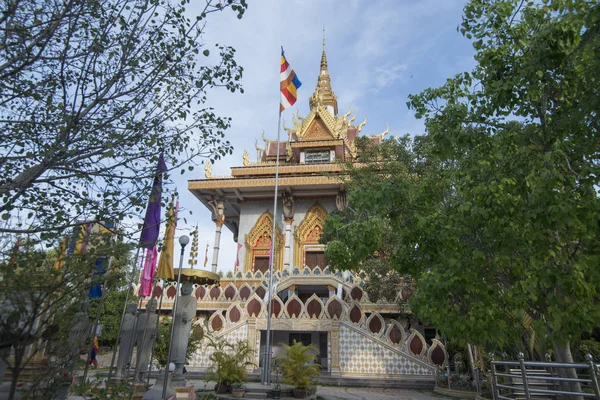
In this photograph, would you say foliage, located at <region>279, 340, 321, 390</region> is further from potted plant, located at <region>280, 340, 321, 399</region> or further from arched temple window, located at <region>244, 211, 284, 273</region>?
A: arched temple window, located at <region>244, 211, 284, 273</region>

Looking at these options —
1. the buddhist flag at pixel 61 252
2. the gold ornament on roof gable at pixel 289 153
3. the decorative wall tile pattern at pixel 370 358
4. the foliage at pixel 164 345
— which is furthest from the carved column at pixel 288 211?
the buddhist flag at pixel 61 252

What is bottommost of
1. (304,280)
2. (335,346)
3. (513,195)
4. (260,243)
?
(335,346)

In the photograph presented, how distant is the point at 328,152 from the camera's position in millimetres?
25000

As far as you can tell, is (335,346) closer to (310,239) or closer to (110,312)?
(310,239)

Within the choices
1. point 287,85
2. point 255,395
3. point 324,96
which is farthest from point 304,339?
point 324,96

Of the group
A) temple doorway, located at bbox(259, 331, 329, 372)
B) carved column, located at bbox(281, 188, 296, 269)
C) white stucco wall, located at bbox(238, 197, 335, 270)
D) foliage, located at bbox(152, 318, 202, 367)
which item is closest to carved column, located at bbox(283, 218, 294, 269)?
carved column, located at bbox(281, 188, 296, 269)

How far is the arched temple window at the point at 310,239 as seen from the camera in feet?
72.4

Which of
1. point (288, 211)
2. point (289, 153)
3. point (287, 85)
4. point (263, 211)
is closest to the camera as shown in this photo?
point (287, 85)

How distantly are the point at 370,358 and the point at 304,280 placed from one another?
6.56 m

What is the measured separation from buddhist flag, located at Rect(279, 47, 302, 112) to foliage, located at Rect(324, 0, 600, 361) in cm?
748

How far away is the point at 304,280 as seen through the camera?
17078 mm

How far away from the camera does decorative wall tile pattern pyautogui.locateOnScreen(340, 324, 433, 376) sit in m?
10.4

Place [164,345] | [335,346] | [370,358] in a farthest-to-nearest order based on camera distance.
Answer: [335,346] → [370,358] → [164,345]

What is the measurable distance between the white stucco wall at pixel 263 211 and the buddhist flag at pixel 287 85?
1048cm
